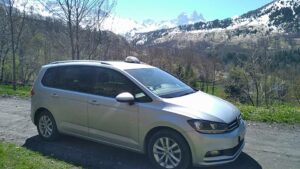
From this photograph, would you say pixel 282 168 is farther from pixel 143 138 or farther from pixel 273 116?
pixel 273 116

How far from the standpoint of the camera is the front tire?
531cm

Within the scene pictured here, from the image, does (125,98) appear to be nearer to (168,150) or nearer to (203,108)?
(168,150)

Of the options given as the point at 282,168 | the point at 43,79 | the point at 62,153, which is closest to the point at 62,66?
the point at 43,79

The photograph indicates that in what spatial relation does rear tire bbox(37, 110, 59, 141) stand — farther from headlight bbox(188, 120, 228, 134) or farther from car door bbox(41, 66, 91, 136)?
headlight bbox(188, 120, 228, 134)

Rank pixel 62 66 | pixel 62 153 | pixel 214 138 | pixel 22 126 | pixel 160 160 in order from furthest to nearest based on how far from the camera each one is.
A: pixel 22 126 → pixel 62 66 → pixel 62 153 → pixel 160 160 → pixel 214 138

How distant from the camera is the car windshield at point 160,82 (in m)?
5.98

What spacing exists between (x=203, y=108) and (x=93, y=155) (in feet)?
7.57

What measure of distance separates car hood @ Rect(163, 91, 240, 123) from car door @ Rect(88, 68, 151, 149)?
0.69m

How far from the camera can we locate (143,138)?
5.73 m

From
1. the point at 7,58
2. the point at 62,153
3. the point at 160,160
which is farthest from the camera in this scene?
the point at 7,58

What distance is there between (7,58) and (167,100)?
99.1 ft

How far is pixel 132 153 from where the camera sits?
21.2 feet

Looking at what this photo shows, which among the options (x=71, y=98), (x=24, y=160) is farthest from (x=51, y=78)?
(x=24, y=160)

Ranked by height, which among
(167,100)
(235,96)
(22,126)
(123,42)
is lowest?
(235,96)
